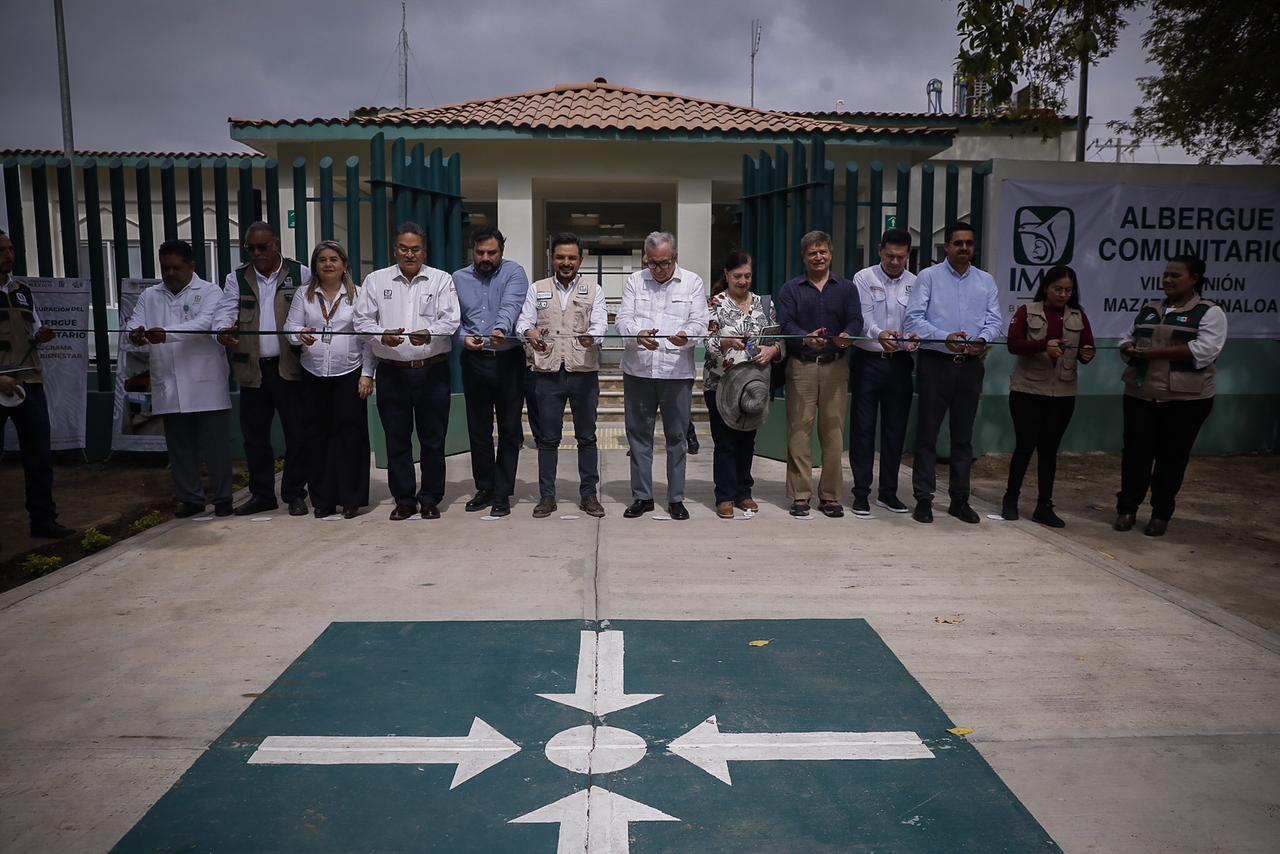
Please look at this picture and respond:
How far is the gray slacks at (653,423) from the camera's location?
6.36 meters

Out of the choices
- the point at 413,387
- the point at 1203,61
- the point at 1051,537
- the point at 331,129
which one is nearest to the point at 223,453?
the point at 413,387

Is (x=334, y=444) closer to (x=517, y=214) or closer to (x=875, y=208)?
(x=875, y=208)

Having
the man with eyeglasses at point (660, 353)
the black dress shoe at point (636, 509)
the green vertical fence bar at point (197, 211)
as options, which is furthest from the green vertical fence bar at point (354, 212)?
the black dress shoe at point (636, 509)

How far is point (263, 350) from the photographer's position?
6.48 metres

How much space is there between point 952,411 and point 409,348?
3551 millimetres

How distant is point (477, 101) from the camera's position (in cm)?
1477

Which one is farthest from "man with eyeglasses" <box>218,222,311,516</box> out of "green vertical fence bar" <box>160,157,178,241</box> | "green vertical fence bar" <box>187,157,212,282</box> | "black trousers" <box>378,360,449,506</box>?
"green vertical fence bar" <box>160,157,178,241</box>

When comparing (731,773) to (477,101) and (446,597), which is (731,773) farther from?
(477,101)

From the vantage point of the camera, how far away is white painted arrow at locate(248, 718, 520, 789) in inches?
120

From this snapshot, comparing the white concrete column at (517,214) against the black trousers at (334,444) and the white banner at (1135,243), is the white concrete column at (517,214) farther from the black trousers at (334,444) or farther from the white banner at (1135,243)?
the black trousers at (334,444)

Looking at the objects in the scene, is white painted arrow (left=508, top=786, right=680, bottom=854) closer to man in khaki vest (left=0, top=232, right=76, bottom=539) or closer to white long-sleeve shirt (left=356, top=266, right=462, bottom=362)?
white long-sleeve shirt (left=356, top=266, right=462, bottom=362)

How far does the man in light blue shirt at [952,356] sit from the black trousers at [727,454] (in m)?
1.12

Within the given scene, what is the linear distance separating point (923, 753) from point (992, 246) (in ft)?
21.5

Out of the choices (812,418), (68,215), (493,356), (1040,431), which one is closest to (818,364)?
(812,418)
